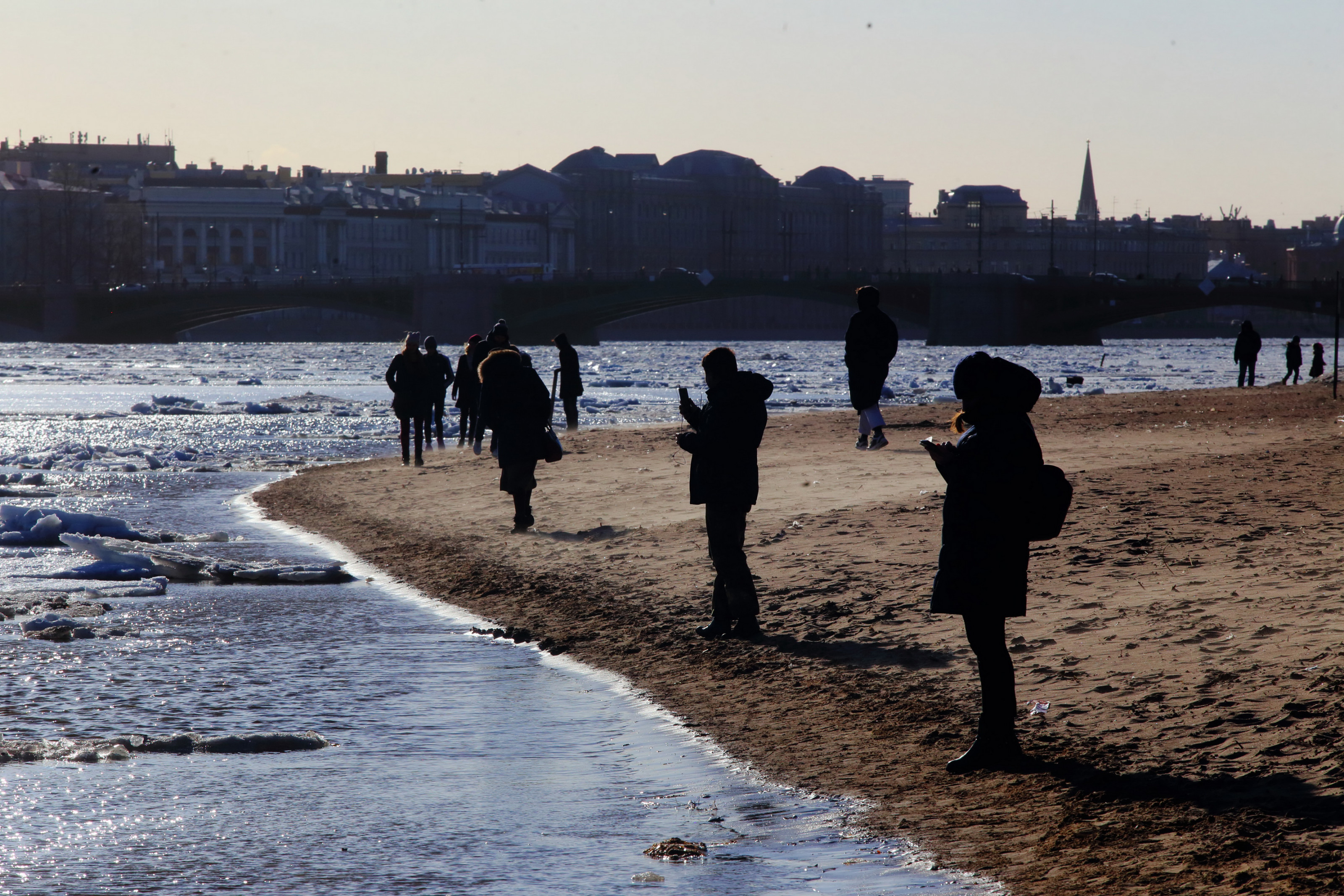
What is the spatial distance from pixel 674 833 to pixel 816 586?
403cm

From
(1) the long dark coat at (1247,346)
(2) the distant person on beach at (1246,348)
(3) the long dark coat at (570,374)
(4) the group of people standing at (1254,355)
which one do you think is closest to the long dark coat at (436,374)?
(3) the long dark coat at (570,374)

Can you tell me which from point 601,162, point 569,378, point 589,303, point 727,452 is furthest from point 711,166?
point 727,452

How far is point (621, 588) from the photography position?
34.3 ft

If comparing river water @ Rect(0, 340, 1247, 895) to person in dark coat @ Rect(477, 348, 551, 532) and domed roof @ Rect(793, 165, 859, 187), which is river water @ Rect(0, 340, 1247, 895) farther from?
domed roof @ Rect(793, 165, 859, 187)

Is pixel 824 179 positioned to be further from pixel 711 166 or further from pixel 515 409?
pixel 515 409

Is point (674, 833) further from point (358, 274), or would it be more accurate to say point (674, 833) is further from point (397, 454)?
point (358, 274)

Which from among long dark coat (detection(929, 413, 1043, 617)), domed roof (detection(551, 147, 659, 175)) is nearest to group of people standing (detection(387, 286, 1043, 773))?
long dark coat (detection(929, 413, 1043, 617))

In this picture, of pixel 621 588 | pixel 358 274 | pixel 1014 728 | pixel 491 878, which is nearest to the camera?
pixel 491 878

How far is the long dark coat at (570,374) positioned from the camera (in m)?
21.0

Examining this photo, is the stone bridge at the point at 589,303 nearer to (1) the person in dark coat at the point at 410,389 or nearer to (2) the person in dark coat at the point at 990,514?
(1) the person in dark coat at the point at 410,389

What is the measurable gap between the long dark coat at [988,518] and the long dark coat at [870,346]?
25.3ft

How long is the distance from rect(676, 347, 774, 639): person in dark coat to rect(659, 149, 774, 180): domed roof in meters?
147

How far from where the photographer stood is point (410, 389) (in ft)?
59.2

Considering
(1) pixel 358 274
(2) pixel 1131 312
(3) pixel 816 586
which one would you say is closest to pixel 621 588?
(3) pixel 816 586
